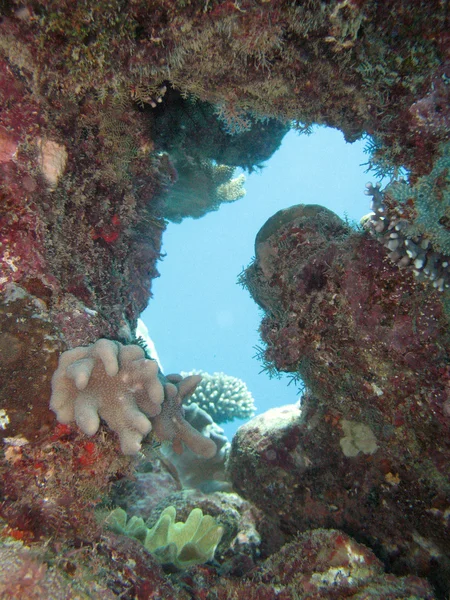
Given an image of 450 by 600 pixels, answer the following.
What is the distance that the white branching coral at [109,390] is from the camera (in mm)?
2664

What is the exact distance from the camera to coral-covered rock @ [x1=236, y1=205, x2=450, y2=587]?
2988 millimetres

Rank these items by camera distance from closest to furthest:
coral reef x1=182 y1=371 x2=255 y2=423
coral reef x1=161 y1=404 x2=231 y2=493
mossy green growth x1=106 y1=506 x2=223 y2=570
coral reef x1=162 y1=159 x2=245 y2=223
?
1. mossy green growth x1=106 y1=506 x2=223 y2=570
2. coral reef x1=161 y1=404 x2=231 y2=493
3. coral reef x1=162 y1=159 x2=245 y2=223
4. coral reef x1=182 y1=371 x2=255 y2=423

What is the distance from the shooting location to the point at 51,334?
9.08 ft

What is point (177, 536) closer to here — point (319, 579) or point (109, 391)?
point (319, 579)

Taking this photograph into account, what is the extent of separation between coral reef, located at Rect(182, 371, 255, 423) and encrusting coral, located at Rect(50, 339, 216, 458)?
5876 mm

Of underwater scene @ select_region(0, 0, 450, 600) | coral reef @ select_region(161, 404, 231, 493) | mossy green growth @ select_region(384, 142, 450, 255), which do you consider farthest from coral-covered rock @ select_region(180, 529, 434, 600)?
coral reef @ select_region(161, 404, 231, 493)

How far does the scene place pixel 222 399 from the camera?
9031 mm

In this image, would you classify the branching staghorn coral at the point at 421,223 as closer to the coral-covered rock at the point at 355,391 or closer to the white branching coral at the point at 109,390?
the coral-covered rock at the point at 355,391

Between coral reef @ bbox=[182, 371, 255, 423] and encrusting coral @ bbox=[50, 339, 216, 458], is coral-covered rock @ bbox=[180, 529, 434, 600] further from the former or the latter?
coral reef @ bbox=[182, 371, 255, 423]

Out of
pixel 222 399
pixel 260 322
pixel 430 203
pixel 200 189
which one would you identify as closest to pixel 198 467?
pixel 222 399

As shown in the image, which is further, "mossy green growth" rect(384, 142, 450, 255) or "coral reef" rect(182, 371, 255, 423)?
"coral reef" rect(182, 371, 255, 423)

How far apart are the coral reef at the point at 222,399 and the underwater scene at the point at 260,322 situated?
4.76m

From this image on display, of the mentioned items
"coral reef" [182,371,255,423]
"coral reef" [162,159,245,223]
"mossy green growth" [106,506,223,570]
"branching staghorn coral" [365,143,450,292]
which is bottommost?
"mossy green growth" [106,506,223,570]

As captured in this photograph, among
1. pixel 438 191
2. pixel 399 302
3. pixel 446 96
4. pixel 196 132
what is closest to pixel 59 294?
pixel 399 302
